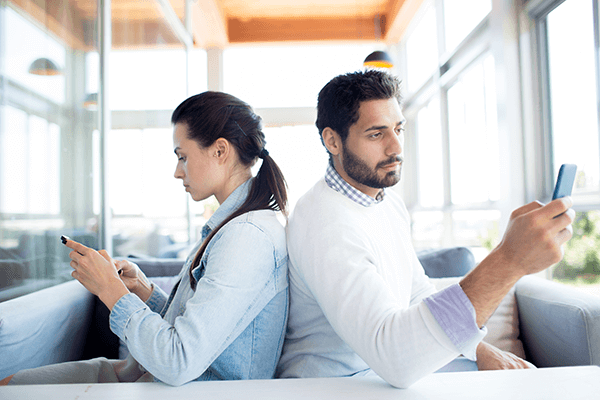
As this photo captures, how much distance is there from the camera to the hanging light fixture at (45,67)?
155 cm

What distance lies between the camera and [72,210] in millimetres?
1856

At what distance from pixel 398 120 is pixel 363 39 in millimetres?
5993

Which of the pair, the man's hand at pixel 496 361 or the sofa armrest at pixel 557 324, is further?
the sofa armrest at pixel 557 324

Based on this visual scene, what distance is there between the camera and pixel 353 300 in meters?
0.76

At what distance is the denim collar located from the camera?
3.57 ft

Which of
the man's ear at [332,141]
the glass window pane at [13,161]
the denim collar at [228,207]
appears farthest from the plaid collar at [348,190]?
the glass window pane at [13,161]

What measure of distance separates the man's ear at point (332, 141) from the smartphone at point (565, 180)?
578mm

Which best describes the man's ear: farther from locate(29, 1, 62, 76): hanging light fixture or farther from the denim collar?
locate(29, 1, 62, 76): hanging light fixture

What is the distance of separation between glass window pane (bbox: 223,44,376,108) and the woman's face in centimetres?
557

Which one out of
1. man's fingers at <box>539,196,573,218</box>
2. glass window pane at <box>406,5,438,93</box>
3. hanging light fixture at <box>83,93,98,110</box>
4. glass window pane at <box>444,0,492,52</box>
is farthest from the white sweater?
glass window pane at <box>406,5,438,93</box>

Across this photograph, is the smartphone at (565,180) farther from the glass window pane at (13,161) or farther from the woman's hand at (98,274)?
the glass window pane at (13,161)

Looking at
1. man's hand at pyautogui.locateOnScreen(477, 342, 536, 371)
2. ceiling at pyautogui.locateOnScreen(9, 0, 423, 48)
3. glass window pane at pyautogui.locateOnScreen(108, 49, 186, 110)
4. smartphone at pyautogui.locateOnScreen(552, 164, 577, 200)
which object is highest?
ceiling at pyautogui.locateOnScreen(9, 0, 423, 48)

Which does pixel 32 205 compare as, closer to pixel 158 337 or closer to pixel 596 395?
pixel 158 337

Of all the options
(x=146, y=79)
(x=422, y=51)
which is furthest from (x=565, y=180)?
(x=422, y=51)
